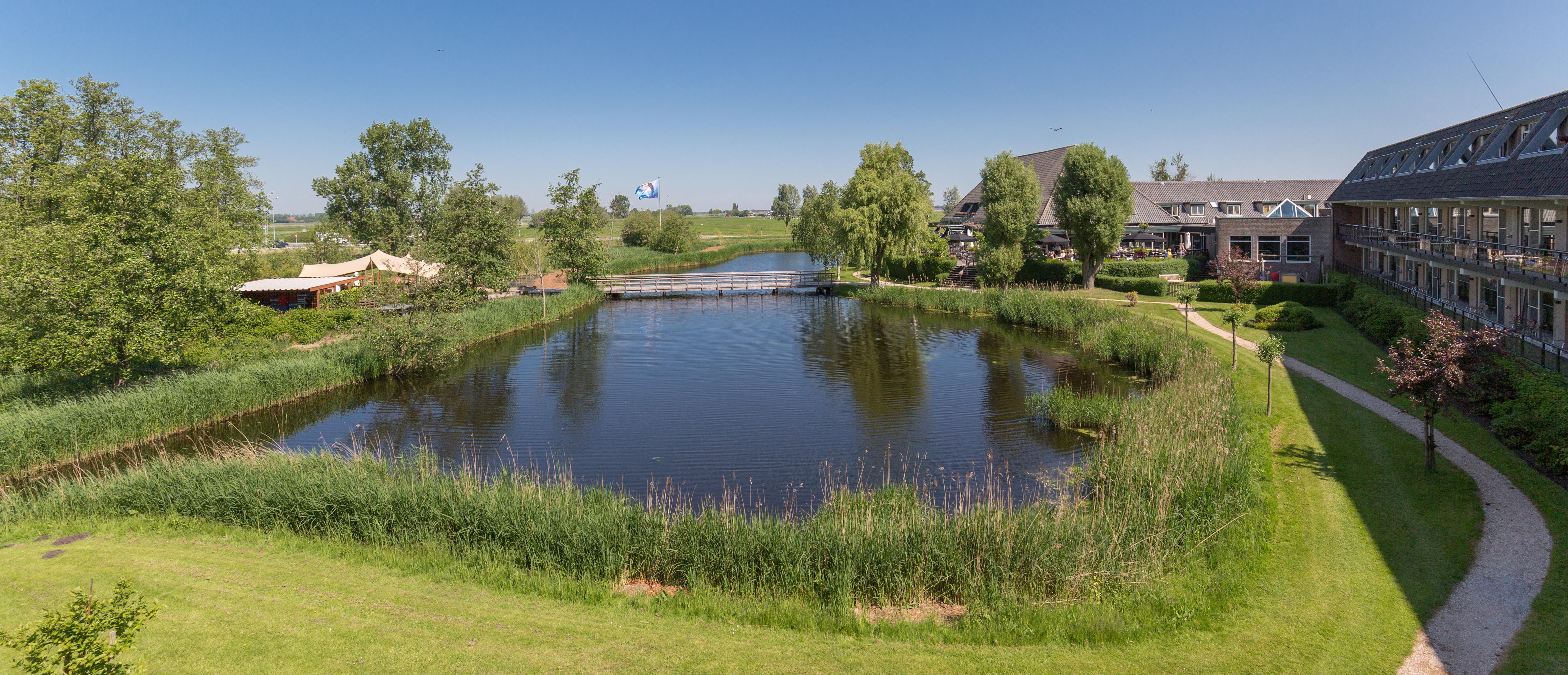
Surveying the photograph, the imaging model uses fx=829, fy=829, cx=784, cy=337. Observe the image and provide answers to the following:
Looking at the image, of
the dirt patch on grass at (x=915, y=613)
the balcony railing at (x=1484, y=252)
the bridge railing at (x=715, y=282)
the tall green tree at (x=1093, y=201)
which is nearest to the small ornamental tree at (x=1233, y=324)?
the balcony railing at (x=1484, y=252)

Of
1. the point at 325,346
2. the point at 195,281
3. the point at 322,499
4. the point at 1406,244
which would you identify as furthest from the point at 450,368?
the point at 1406,244

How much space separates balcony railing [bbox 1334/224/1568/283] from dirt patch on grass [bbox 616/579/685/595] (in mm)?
18463

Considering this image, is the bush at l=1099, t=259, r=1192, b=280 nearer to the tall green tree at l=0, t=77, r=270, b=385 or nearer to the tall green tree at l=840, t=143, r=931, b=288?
the tall green tree at l=840, t=143, r=931, b=288

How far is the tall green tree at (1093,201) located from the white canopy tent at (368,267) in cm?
2745

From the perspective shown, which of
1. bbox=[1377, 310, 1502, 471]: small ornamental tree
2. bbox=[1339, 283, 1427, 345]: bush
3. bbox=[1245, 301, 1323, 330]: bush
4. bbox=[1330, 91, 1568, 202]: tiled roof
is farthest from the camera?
bbox=[1245, 301, 1323, 330]: bush

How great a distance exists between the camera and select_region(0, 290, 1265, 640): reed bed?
9172mm

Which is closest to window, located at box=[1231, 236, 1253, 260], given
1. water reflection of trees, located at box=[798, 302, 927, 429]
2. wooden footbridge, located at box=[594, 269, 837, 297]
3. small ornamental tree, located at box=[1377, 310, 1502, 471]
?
water reflection of trees, located at box=[798, 302, 927, 429]

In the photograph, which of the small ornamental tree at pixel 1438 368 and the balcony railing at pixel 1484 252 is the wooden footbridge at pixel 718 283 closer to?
the balcony railing at pixel 1484 252

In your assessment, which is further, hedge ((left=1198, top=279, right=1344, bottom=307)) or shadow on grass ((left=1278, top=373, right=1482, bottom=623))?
hedge ((left=1198, top=279, right=1344, bottom=307))

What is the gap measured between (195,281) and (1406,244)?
116 feet

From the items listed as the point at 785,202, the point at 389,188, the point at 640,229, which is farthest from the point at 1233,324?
the point at 785,202

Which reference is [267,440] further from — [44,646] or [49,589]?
[44,646]

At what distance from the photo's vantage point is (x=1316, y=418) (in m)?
15.8

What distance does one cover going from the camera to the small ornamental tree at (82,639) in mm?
4488
